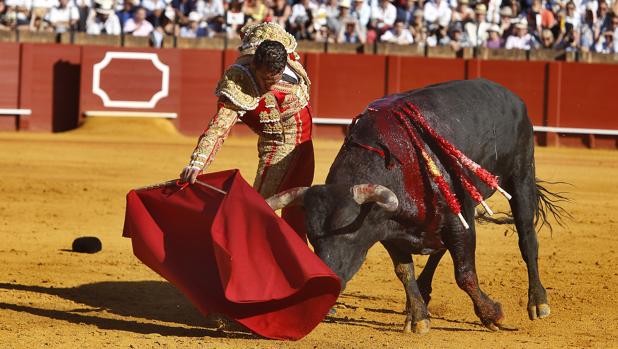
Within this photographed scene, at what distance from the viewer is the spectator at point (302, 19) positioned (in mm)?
13141

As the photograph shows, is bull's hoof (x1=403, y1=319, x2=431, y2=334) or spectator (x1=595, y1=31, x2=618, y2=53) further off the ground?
spectator (x1=595, y1=31, x2=618, y2=53)

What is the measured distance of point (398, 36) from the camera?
13398 millimetres

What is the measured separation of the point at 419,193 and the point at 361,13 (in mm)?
9024

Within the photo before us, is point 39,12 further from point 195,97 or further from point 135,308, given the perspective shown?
point 135,308

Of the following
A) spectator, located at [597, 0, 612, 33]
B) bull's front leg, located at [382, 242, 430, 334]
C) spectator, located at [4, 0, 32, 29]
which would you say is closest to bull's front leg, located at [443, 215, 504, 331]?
bull's front leg, located at [382, 242, 430, 334]

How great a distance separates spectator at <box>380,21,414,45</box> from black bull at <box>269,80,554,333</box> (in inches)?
323

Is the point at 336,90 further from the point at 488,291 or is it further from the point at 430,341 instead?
the point at 430,341

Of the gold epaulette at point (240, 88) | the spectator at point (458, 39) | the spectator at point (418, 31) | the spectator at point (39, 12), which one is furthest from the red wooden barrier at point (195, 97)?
the gold epaulette at point (240, 88)

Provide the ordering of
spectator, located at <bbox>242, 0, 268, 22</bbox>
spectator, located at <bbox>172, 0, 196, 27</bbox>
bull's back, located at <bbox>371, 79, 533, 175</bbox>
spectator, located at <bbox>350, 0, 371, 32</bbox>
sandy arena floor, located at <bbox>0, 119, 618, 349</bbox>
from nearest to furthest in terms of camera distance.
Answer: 1. sandy arena floor, located at <bbox>0, 119, 618, 349</bbox>
2. bull's back, located at <bbox>371, 79, 533, 175</bbox>
3. spectator, located at <bbox>242, 0, 268, 22</bbox>
4. spectator, located at <bbox>350, 0, 371, 32</bbox>
5. spectator, located at <bbox>172, 0, 196, 27</bbox>

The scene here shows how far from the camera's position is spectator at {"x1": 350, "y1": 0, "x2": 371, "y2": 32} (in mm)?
13234

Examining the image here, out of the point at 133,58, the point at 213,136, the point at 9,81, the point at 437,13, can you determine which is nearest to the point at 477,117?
the point at 213,136

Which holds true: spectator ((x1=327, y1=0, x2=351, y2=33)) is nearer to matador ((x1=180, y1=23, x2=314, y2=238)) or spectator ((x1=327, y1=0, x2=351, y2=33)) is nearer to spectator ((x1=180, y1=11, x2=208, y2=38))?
spectator ((x1=180, y1=11, x2=208, y2=38))

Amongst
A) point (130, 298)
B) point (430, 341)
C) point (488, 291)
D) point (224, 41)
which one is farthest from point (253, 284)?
point (224, 41)

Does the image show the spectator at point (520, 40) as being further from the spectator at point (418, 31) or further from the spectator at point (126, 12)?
the spectator at point (126, 12)
